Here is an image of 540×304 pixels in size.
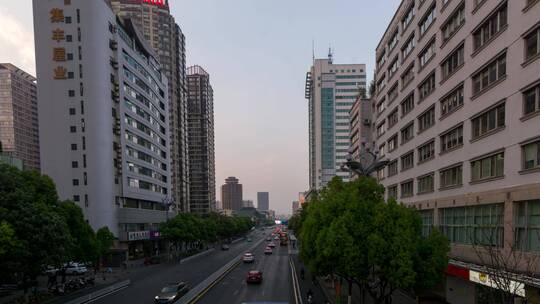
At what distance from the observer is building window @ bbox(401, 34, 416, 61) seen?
35506 mm

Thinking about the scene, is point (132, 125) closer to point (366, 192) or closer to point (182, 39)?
point (366, 192)

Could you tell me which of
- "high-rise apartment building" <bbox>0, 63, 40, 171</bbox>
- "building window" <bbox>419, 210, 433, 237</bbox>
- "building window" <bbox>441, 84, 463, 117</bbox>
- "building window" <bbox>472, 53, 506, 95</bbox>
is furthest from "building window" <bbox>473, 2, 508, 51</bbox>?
"high-rise apartment building" <bbox>0, 63, 40, 171</bbox>

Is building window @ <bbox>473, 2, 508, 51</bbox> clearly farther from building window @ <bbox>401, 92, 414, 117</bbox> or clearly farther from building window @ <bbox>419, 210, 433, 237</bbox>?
building window @ <bbox>419, 210, 433, 237</bbox>

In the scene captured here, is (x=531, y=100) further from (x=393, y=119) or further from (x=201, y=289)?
(x=201, y=289)

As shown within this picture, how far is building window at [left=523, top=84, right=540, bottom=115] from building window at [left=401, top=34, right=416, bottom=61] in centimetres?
1912

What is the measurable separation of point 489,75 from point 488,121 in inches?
112

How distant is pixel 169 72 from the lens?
119 meters

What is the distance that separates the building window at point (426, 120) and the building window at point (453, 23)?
20.1 ft

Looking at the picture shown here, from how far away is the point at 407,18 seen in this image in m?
37.7

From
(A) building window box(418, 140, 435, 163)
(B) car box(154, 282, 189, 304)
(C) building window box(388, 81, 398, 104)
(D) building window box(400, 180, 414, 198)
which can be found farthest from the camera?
(C) building window box(388, 81, 398, 104)

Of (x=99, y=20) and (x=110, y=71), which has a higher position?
(x=99, y=20)

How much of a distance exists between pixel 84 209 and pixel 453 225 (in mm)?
54253

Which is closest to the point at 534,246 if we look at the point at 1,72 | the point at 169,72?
the point at 169,72

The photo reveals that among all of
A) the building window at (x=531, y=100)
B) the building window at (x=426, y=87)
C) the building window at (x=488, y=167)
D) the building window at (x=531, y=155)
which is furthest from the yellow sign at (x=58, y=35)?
the building window at (x=531, y=155)
